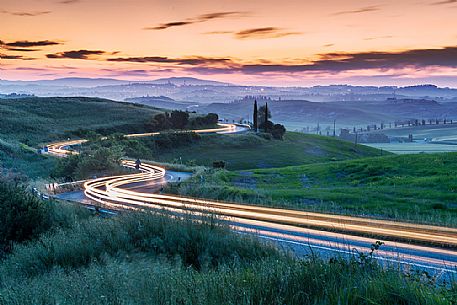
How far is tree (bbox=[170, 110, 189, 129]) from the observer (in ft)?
295

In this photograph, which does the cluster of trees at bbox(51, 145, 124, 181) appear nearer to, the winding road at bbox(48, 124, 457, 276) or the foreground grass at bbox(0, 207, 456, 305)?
the winding road at bbox(48, 124, 457, 276)

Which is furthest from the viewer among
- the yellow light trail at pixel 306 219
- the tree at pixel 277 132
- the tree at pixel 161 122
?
the tree at pixel 161 122

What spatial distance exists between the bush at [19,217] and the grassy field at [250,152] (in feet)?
137

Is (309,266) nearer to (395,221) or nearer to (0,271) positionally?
(0,271)

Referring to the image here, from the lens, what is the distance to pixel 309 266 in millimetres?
6527

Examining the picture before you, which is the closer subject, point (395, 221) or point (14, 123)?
point (395, 221)

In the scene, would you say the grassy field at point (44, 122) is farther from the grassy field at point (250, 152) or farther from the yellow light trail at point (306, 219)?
the yellow light trail at point (306, 219)

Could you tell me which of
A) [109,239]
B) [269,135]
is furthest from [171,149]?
[109,239]

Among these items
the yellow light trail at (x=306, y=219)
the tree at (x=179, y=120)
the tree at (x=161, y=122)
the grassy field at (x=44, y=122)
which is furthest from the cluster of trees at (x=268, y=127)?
the yellow light trail at (x=306, y=219)

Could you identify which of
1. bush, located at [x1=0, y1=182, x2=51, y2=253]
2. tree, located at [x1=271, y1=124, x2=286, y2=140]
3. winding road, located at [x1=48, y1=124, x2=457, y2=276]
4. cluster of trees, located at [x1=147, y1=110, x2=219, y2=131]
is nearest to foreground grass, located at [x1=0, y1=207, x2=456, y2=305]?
winding road, located at [x1=48, y1=124, x2=457, y2=276]

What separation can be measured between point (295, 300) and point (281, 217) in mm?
10343

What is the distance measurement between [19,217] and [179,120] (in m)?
78.0

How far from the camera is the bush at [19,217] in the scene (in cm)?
1263

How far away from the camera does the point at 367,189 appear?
23031mm
